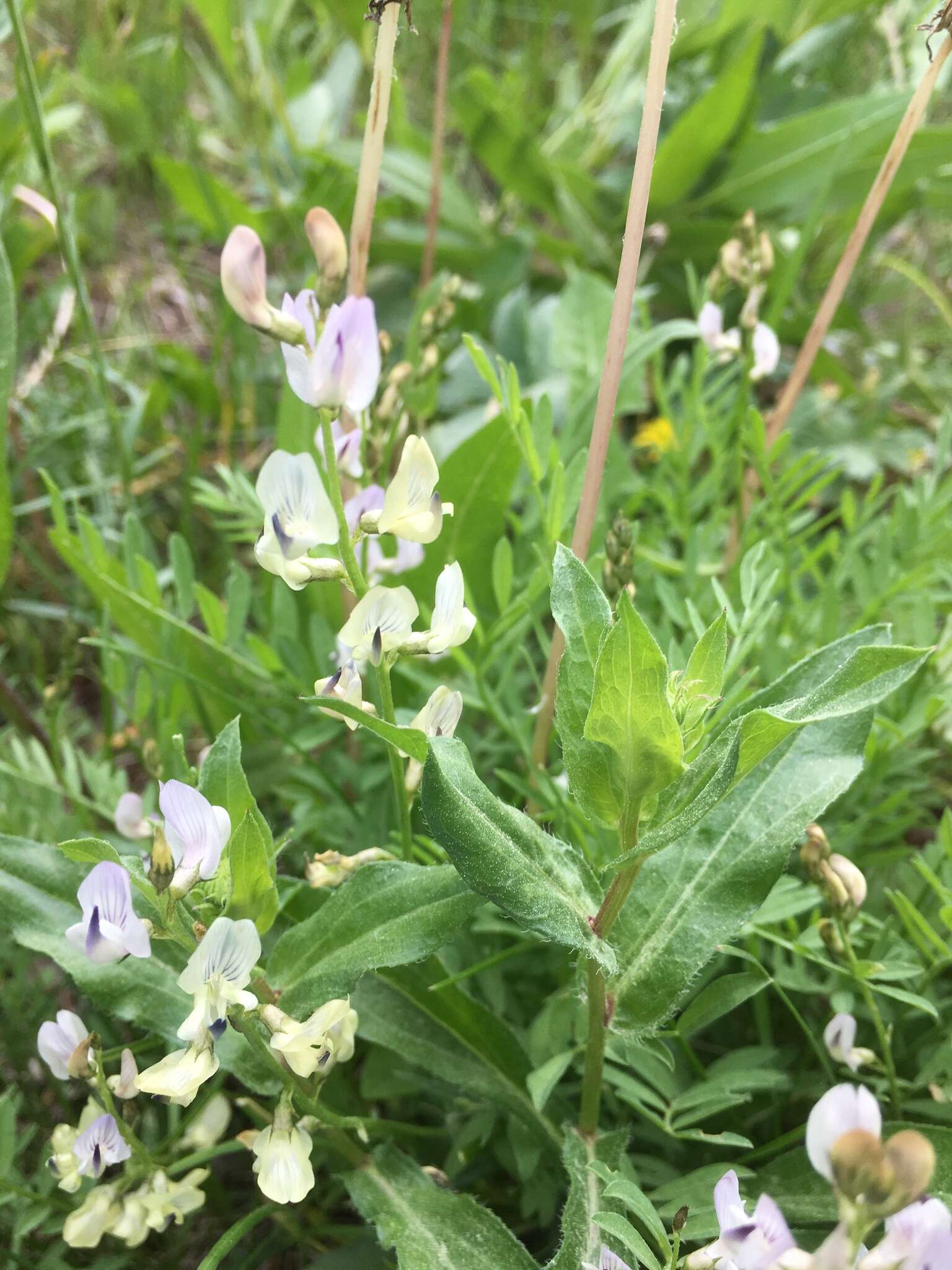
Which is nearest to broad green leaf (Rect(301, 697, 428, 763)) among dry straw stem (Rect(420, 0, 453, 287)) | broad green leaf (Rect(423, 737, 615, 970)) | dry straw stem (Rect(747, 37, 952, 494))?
broad green leaf (Rect(423, 737, 615, 970))

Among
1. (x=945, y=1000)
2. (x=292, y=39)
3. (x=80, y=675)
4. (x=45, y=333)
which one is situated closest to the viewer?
(x=945, y=1000)

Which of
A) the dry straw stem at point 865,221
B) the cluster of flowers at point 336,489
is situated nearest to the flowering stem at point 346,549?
the cluster of flowers at point 336,489

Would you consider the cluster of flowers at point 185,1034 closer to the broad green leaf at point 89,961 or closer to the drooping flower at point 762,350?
the broad green leaf at point 89,961

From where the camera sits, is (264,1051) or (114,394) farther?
(114,394)

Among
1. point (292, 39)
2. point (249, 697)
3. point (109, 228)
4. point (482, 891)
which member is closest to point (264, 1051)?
point (482, 891)

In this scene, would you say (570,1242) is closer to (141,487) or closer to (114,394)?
(141,487)

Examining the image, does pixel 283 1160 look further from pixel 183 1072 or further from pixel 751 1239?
pixel 751 1239
